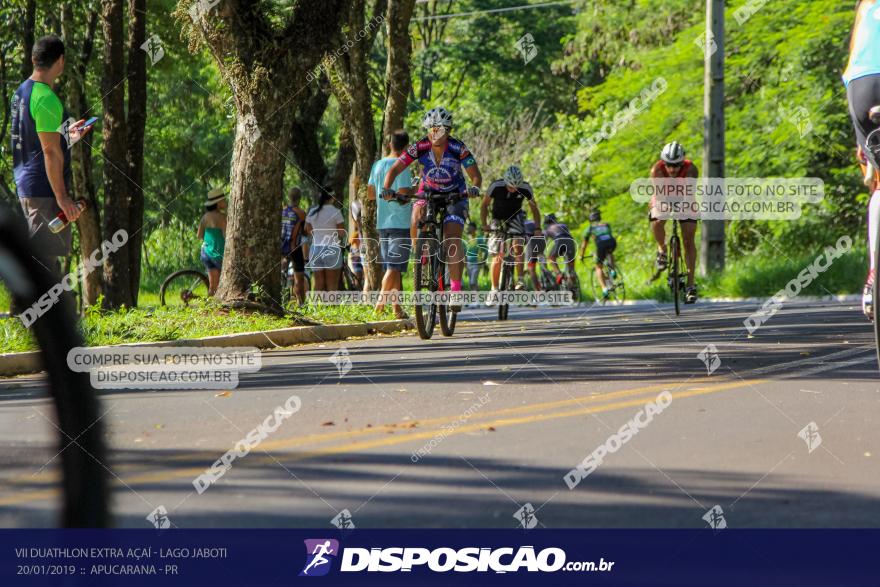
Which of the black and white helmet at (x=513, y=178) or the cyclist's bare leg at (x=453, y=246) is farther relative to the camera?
the black and white helmet at (x=513, y=178)

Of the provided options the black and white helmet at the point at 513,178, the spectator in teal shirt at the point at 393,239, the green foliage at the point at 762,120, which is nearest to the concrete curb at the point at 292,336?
the spectator in teal shirt at the point at 393,239

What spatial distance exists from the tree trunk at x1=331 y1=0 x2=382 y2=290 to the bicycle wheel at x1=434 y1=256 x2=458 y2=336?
513cm

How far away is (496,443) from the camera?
239 inches

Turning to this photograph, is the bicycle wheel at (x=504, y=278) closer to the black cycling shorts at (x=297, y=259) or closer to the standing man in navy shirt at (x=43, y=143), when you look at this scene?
the black cycling shorts at (x=297, y=259)

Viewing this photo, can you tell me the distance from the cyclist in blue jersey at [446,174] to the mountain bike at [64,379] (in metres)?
10.5

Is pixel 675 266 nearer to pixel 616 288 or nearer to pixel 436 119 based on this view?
pixel 436 119

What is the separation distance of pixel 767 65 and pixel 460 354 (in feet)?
74.5

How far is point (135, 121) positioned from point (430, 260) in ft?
28.3

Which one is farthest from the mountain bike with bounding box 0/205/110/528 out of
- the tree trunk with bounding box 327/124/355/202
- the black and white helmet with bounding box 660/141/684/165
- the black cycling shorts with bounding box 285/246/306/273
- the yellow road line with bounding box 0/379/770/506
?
the tree trunk with bounding box 327/124/355/202

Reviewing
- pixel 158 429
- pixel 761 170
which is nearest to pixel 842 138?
pixel 761 170

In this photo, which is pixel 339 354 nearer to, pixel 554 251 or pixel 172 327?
pixel 172 327

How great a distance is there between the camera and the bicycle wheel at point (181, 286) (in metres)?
19.5

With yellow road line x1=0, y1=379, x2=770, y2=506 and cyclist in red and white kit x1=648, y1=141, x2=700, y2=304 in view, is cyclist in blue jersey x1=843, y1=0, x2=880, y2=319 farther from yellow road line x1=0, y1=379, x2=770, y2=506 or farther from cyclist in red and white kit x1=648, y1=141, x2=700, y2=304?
cyclist in red and white kit x1=648, y1=141, x2=700, y2=304

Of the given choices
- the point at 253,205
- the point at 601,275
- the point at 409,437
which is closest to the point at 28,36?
the point at 601,275
